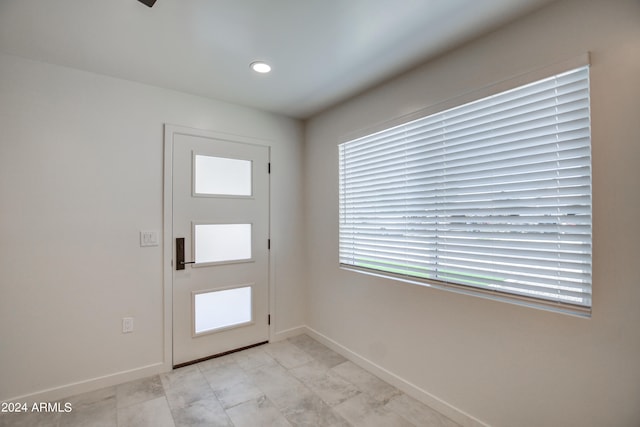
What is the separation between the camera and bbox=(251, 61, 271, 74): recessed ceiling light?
7.31 ft

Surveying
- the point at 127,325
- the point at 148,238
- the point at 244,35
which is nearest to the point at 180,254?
the point at 148,238

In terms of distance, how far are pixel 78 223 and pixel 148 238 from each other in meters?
0.51

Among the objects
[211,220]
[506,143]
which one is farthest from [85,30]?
[506,143]

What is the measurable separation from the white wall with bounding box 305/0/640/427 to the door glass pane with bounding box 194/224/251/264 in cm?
146

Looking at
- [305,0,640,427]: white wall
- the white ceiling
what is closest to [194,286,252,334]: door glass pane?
[305,0,640,427]: white wall

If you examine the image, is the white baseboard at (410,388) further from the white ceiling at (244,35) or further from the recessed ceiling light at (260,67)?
the recessed ceiling light at (260,67)

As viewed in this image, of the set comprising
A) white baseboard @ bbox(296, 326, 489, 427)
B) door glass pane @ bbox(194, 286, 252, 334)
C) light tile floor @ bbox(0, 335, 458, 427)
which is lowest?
light tile floor @ bbox(0, 335, 458, 427)

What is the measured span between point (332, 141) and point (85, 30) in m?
2.14

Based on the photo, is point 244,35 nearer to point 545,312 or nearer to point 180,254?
point 180,254

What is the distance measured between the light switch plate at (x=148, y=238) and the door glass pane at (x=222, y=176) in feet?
1.80

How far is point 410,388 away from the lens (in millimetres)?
2246

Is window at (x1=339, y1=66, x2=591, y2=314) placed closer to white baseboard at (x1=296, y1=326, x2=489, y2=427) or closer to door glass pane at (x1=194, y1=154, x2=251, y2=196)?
white baseboard at (x1=296, y1=326, x2=489, y2=427)

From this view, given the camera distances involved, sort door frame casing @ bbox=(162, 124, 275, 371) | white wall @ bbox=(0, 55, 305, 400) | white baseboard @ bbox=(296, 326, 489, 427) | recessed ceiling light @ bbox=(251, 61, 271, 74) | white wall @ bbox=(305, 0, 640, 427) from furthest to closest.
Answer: door frame casing @ bbox=(162, 124, 275, 371)
recessed ceiling light @ bbox=(251, 61, 271, 74)
white wall @ bbox=(0, 55, 305, 400)
white baseboard @ bbox=(296, 326, 489, 427)
white wall @ bbox=(305, 0, 640, 427)

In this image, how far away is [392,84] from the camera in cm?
246
